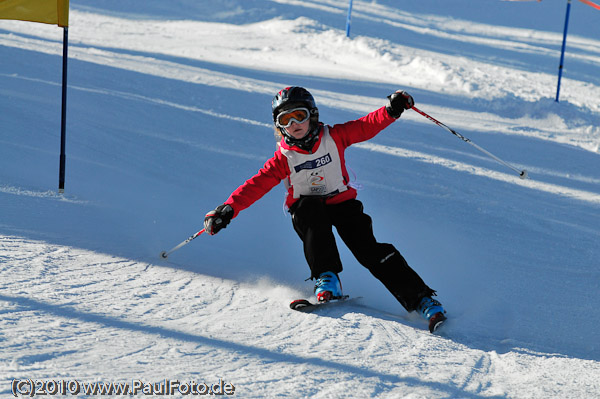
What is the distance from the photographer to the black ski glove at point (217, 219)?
384cm

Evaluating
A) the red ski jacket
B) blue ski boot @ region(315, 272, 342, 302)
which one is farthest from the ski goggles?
blue ski boot @ region(315, 272, 342, 302)

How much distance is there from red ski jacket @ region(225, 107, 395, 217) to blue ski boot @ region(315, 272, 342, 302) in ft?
1.92

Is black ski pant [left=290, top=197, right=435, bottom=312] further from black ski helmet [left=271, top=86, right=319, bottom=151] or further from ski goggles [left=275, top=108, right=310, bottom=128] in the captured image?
ski goggles [left=275, top=108, right=310, bottom=128]

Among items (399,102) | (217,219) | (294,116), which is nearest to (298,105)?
(294,116)

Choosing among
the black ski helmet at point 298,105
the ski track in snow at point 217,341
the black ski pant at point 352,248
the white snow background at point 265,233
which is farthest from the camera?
the black ski helmet at point 298,105

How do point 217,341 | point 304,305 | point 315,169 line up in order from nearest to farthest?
point 217,341 → point 304,305 → point 315,169

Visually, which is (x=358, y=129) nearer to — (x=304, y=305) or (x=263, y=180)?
(x=263, y=180)

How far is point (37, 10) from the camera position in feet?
15.8

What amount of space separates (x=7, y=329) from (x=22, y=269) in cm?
93

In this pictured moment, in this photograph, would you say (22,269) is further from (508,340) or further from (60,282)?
(508,340)

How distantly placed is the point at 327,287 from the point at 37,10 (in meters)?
3.13

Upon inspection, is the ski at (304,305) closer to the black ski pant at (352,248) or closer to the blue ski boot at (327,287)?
the blue ski boot at (327,287)

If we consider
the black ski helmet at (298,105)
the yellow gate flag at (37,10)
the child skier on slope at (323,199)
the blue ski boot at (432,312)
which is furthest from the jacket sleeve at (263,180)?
the yellow gate flag at (37,10)

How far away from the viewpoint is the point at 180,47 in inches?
560
